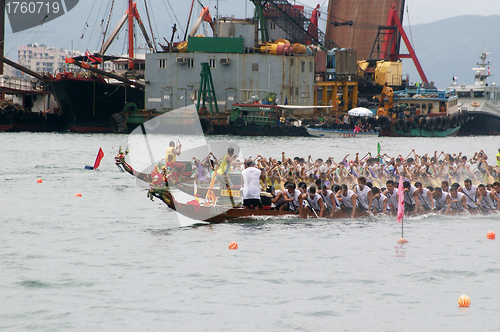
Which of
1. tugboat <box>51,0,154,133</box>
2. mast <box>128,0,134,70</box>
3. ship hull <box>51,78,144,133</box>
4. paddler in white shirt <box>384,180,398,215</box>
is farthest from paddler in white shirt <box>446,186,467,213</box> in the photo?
mast <box>128,0,134,70</box>

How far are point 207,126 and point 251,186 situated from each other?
139 feet

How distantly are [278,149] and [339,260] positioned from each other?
3252 cm

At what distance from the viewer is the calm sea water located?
1218cm

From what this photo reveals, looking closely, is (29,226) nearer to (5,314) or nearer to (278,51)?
(5,314)

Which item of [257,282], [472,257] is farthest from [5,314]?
[472,257]

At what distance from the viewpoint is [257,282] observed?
1434 cm

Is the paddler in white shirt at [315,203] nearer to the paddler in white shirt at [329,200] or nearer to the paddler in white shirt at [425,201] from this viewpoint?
the paddler in white shirt at [329,200]

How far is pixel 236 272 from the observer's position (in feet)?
49.5

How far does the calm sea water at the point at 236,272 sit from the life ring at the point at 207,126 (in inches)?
1405

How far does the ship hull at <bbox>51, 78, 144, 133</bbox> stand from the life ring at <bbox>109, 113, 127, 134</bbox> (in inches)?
127

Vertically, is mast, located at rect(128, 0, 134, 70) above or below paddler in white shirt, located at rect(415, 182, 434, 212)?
above

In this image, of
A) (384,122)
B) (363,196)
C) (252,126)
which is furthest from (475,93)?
(363,196)

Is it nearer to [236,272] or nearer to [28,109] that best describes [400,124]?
[28,109]

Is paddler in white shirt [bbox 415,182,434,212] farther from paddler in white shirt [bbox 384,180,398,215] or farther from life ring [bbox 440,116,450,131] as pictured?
life ring [bbox 440,116,450,131]
